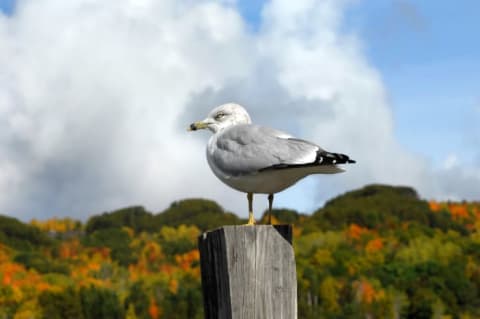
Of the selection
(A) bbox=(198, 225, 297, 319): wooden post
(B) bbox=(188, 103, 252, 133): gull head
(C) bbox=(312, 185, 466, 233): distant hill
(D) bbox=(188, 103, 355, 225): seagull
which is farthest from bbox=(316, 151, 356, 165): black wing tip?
(C) bbox=(312, 185, 466, 233): distant hill

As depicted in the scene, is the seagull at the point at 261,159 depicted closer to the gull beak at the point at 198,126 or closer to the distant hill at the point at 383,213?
the gull beak at the point at 198,126

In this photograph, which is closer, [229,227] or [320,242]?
[229,227]

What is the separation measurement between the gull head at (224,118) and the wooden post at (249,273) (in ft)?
5.18

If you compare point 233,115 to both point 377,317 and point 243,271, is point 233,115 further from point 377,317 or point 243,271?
point 377,317

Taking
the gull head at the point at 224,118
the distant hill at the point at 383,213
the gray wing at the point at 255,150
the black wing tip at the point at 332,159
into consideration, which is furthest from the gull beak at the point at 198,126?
the distant hill at the point at 383,213

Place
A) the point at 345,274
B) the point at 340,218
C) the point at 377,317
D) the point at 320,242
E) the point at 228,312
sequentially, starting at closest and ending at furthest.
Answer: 1. the point at 228,312
2. the point at 377,317
3. the point at 345,274
4. the point at 320,242
5. the point at 340,218

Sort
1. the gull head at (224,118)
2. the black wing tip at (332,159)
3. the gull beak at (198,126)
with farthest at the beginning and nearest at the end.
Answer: the gull beak at (198,126) → the gull head at (224,118) → the black wing tip at (332,159)

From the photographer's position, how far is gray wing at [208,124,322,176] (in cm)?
739

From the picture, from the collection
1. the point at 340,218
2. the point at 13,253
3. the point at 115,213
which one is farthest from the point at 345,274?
the point at 115,213

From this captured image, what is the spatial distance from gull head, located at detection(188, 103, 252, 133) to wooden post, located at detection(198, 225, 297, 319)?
1.58 meters

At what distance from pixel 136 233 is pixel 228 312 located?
181732mm

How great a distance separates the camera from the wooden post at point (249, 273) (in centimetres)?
688

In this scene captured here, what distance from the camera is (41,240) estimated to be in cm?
17300

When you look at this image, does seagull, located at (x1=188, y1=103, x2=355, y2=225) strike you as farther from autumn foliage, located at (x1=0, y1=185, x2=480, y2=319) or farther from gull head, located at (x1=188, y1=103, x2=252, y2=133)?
autumn foliage, located at (x1=0, y1=185, x2=480, y2=319)
